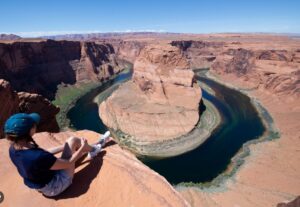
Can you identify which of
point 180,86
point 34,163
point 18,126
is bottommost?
point 180,86

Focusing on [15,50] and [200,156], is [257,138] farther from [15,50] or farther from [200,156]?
[15,50]

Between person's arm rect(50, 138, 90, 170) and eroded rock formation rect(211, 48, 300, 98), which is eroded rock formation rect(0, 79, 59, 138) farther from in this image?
eroded rock formation rect(211, 48, 300, 98)

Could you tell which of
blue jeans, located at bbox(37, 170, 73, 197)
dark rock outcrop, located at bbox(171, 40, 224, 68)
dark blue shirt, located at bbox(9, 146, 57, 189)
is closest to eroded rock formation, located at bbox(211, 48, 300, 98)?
dark rock outcrop, located at bbox(171, 40, 224, 68)

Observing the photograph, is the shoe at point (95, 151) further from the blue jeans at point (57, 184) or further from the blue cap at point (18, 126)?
the blue cap at point (18, 126)

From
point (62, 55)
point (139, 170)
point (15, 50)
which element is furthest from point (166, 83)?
point (139, 170)

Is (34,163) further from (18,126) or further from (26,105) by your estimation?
(26,105)

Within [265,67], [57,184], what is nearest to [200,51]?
[265,67]
